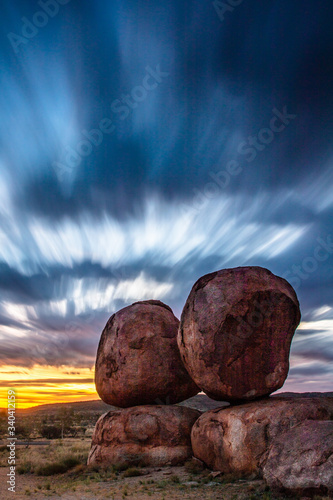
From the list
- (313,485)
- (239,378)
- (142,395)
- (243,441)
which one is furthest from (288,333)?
(142,395)

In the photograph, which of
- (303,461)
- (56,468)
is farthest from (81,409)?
(303,461)

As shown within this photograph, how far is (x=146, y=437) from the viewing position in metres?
12.5

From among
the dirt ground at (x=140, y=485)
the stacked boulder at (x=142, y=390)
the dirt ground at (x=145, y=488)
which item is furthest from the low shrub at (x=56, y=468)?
the dirt ground at (x=145, y=488)

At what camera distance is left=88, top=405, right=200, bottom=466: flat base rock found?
40.2 ft

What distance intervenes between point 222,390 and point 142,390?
3739mm

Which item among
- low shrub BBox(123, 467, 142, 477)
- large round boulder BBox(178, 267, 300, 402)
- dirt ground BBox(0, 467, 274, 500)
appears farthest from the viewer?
low shrub BBox(123, 467, 142, 477)

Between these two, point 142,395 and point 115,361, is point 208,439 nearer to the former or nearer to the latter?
point 142,395

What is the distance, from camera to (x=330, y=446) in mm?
8039

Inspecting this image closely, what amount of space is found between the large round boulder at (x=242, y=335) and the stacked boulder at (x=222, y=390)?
Result: 0.03 metres

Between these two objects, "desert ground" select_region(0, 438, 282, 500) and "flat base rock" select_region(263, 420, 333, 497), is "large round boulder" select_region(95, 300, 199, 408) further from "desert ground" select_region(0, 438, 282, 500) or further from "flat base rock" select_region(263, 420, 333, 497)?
"flat base rock" select_region(263, 420, 333, 497)

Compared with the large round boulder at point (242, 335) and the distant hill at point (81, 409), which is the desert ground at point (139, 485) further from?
the distant hill at point (81, 409)

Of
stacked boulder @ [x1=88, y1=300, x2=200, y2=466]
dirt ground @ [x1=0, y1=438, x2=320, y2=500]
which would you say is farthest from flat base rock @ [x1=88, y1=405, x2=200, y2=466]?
dirt ground @ [x1=0, y1=438, x2=320, y2=500]

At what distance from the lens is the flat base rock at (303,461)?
7688 millimetres

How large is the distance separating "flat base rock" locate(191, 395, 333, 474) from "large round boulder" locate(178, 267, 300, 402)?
632mm
